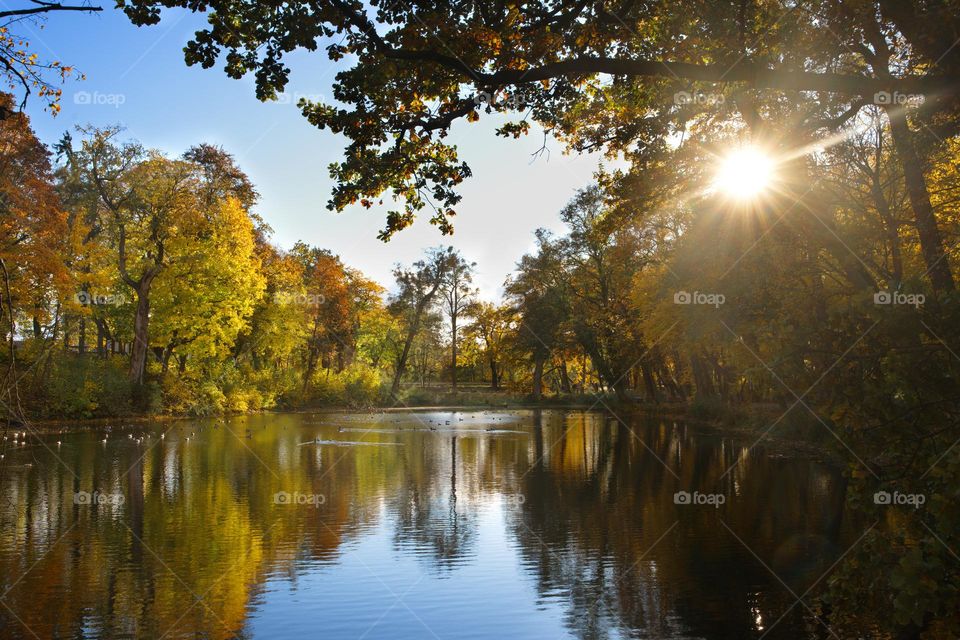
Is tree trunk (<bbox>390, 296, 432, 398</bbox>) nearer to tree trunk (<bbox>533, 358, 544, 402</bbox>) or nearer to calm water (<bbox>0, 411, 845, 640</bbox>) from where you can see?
tree trunk (<bbox>533, 358, 544, 402</bbox>)

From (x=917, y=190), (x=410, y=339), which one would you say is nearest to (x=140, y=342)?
(x=410, y=339)

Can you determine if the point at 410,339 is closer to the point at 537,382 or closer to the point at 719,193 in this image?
the point at 537,382

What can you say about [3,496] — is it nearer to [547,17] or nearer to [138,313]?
[547,17]

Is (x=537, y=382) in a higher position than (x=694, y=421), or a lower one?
higher

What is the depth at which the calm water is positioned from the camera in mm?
8789

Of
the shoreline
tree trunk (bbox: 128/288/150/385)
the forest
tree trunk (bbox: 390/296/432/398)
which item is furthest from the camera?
tree trunk (bbox: 390/296/432/398)

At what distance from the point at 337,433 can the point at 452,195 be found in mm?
26155

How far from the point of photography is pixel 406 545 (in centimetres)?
1247

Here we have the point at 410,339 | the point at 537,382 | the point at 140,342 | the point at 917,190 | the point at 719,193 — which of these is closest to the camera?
the point at 917,190

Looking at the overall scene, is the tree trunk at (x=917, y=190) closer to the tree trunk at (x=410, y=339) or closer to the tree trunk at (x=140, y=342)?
the tree trunk at (x=140, y=342)

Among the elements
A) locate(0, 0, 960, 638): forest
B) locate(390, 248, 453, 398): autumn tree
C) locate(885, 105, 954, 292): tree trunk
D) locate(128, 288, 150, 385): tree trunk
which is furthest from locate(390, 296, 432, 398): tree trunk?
locate(885, 105, 954, 292): tree trunk

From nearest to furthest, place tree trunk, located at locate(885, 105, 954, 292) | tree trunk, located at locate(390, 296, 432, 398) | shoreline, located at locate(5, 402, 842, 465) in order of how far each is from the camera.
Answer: tree trunk, located at locate(885, 105, 954, 292) → shoreline, located at locate(5, 402, 842, 465) → tree trunk, located at locate(390, 296, 432, 398)

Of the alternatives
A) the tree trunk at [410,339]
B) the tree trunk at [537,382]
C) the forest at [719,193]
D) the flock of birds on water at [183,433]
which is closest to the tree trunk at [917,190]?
the forest at [719,193]

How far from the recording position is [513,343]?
6369cm
